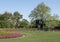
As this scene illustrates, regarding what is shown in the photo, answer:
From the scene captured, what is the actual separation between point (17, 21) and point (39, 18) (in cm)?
1030

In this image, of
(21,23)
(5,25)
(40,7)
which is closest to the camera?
(5,25)

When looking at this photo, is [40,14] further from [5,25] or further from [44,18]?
[5,25]

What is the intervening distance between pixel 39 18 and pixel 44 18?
225 cm

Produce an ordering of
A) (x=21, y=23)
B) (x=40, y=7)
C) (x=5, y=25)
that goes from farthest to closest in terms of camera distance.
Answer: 1. (x=40, y=7)
2. (x=21, y=23)
3. (x=5, y=25)

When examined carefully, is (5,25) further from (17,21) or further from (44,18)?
(44,18)

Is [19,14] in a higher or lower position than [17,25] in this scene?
higher

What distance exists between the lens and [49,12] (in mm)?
84688

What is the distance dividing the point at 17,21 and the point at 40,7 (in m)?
12.3

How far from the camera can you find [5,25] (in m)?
70.6

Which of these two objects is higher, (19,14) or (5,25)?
(19,14)

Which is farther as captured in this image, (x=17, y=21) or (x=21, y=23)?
(x=17, y=21)

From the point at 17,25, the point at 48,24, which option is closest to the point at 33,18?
the point at 17,25

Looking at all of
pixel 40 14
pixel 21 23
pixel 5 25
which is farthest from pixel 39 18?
pixel 5 25

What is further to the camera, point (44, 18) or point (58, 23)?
point (44, 18)
